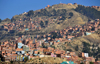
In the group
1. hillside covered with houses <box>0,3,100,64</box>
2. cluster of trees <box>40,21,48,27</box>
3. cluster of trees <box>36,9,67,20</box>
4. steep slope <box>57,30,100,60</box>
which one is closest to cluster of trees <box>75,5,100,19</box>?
hillside covered with houses <box>0,3,100,64</box>

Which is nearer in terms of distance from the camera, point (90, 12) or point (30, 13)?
point (90, 12)

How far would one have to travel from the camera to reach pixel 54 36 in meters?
71.4

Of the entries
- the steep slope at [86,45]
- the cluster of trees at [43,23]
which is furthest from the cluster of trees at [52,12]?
the steep slope at [86,45]

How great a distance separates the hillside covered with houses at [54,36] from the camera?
34.0 metres

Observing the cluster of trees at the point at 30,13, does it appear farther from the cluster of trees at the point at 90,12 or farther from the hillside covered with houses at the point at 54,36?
the cluster of trees at the point at 90,12

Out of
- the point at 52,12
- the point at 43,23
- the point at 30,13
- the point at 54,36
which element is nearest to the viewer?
the point at 54,36

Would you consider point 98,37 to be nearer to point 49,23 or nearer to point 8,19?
point 49,23

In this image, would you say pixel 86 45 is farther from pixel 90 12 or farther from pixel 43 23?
pixel 90 12

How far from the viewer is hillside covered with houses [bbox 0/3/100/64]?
3397cm

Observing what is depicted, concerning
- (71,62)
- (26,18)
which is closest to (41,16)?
(26,18)

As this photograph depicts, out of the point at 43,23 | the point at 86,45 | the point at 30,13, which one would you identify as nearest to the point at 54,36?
the point at 86,45

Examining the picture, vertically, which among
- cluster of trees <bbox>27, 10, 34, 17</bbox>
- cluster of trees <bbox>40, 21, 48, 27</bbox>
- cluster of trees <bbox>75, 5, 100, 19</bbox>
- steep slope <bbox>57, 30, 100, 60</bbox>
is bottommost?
steep slope <bbox>57, 30, 100, 60</bbox>

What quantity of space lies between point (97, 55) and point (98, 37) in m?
15.0

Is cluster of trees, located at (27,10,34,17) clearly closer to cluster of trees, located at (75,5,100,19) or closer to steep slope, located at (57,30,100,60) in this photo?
A: cluster of trees, located at (75,5,100,19)
